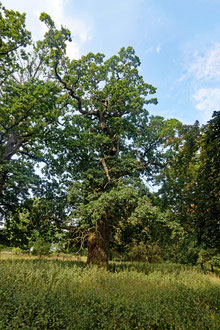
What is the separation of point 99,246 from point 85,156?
604 cm

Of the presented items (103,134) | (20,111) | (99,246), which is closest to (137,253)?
(99,246)

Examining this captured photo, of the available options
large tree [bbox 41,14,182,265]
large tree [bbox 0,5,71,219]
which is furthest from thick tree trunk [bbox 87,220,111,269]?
large tree [bbox 0,5,71,219]

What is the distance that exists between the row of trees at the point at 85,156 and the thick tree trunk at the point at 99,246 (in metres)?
0.06

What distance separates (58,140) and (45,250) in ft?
61.1

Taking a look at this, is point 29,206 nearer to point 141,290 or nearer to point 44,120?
point 44,120

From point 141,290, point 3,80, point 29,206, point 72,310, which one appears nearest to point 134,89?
point 3,80

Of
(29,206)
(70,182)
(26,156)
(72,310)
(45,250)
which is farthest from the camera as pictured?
(45,250)

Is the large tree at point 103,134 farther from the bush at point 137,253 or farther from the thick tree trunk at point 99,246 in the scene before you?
the bush at point 137,253

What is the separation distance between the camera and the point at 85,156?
539 inches

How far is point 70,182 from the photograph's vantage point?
12648 mm

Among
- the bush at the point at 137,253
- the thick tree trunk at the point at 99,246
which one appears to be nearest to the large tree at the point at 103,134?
the thick tree trunk at the point at 99,246

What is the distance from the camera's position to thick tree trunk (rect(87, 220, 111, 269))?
11750 millimetres

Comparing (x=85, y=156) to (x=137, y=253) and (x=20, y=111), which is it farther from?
(x=137, y=253)

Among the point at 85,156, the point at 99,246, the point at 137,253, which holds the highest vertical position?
the point at 85,156
